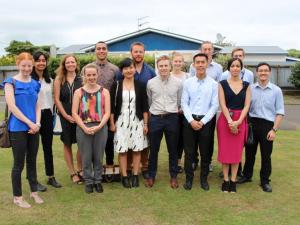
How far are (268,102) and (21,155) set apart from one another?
3.63m

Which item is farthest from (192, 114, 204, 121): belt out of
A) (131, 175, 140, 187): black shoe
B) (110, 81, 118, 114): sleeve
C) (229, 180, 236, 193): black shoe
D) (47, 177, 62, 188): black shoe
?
(47, 177, 62, 188): black shoe

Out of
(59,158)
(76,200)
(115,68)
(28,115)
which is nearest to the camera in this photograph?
(28,115)

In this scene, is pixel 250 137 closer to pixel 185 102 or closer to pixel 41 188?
pixel 185 102

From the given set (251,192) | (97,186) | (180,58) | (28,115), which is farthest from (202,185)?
(28,115)

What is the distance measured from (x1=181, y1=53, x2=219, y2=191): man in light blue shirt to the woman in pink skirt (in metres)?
0.15

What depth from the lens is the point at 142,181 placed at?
20.2ft

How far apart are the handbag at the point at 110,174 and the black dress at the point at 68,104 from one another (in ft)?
2.43

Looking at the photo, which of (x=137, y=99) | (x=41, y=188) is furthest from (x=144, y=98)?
(x=41, y=188)

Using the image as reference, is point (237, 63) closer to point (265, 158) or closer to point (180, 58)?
point (180, 58)

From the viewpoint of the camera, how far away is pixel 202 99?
5531 mm

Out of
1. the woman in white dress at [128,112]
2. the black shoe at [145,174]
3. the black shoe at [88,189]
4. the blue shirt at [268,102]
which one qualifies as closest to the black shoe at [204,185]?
the black shoe at [145,174]

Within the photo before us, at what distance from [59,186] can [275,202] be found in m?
3.24

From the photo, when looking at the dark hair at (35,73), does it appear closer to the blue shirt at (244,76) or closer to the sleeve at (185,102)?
the sleeve at (185,102)

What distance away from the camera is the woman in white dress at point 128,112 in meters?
5.65
